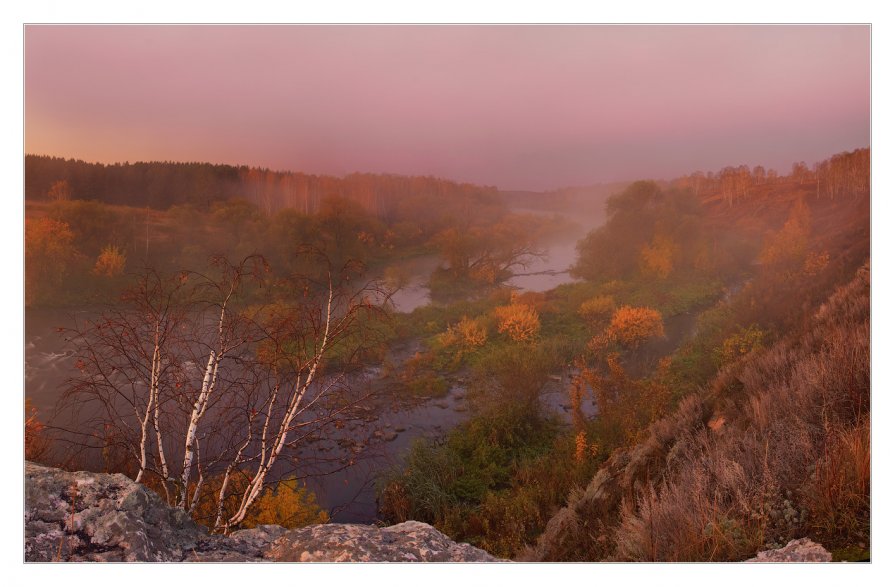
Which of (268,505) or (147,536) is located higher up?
(147,536)

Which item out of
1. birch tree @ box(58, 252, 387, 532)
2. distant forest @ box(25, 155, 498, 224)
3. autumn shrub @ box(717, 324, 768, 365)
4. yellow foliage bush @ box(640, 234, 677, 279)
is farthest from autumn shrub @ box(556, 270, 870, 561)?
distant forest @ box(25, 155, 498, 224)

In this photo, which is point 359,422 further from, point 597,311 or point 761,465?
point 761,465

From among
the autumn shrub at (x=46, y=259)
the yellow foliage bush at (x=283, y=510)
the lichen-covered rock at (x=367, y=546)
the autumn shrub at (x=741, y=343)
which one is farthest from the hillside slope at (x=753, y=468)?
the autumn shrub at (x=46, y=259)

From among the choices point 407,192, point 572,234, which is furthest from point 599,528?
point 407,192

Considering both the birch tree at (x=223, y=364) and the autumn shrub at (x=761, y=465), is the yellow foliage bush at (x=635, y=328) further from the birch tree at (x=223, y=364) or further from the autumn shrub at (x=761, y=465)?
the birch tree at (x=223, y=364)

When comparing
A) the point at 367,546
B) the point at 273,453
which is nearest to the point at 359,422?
the point at 273,453
